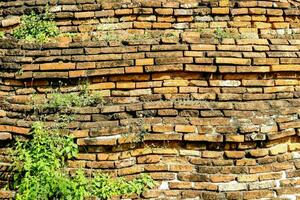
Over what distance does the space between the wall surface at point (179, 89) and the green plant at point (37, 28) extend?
0.11m

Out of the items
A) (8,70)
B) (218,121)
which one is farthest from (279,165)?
(8,70)

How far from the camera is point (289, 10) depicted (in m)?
4.40

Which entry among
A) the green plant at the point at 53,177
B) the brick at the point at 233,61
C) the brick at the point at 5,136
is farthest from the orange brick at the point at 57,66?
the brick at the point at 233,61

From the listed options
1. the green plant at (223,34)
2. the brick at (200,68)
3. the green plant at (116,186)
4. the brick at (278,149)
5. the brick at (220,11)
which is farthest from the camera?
the brick at (220,11)

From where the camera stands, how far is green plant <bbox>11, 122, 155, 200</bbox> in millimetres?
3611

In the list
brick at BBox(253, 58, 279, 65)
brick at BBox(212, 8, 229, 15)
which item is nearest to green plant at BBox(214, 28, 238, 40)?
brick at BBox(212, 8, 229, 15)

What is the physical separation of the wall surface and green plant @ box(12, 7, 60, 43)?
11 cm

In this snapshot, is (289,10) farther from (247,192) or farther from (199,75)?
(247,192)

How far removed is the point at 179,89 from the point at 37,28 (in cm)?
165

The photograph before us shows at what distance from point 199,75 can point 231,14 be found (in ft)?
2.63

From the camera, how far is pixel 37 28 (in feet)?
14.6

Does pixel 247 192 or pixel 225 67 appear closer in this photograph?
pixel 247 192

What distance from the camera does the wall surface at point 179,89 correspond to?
3789 mm

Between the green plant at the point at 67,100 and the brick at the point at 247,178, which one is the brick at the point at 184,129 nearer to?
the brick at the point at 247,178
